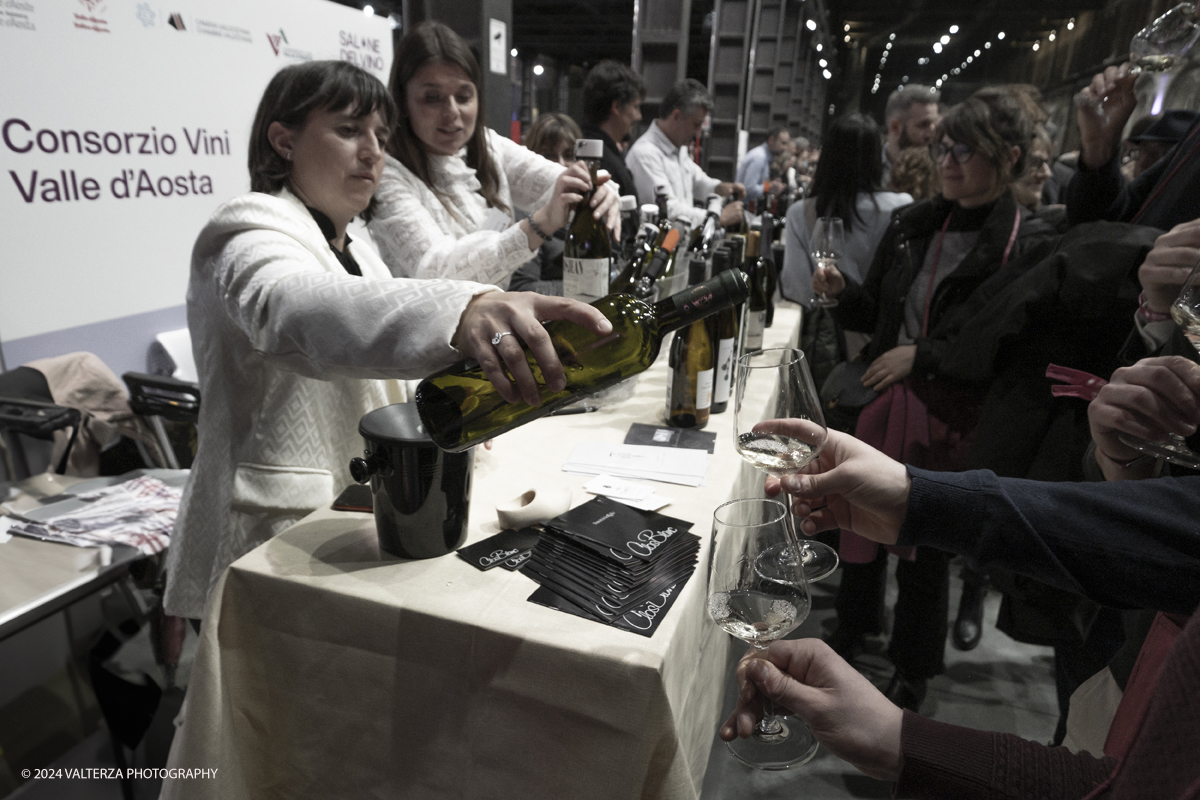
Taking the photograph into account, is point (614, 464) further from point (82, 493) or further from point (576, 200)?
point (82, 493)

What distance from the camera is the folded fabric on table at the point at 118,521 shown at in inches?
66.4

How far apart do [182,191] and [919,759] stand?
3222 millimetres

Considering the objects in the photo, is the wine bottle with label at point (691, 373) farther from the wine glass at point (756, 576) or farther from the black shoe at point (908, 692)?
the black shoe at point (908, 692)

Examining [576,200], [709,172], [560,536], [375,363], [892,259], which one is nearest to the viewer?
[375,363]

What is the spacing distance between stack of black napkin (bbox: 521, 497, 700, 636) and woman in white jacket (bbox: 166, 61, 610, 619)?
0.36m

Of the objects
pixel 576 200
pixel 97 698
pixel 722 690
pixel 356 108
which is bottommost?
pixel 97 698

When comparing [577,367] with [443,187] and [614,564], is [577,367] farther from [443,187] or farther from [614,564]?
[443,187]

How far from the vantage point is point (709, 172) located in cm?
893

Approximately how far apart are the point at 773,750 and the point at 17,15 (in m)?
3.04

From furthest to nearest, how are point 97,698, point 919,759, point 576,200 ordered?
point 97,698, point 576,200, point 919,759

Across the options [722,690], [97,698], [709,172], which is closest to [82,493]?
[97,698]

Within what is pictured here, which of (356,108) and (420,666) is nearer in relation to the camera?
(420,666)

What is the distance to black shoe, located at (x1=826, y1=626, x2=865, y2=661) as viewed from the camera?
229cm

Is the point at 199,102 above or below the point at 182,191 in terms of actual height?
above
